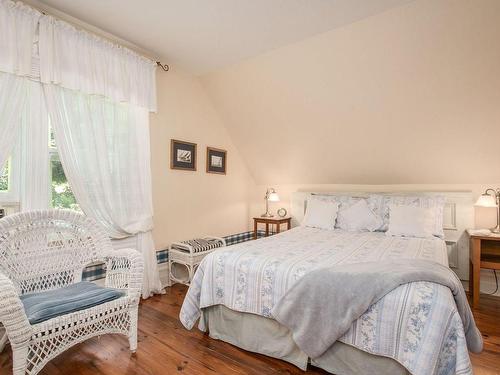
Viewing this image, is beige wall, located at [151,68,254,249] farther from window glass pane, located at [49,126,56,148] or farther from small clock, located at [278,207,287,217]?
window glass pane, located at [49,126,56,148]

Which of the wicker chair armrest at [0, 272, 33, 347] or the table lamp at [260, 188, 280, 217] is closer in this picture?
the wicker chair armrest at [0, 272, 33, 347]

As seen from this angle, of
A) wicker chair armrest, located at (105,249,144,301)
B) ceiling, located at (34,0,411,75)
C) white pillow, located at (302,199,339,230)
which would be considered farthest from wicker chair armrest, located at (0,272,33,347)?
white pillow, located at (302,199,339,230)

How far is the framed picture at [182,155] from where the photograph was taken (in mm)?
3363

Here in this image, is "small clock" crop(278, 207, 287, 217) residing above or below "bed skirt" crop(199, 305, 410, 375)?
above

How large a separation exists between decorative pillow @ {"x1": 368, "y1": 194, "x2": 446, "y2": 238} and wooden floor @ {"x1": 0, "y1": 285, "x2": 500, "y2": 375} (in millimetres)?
1071

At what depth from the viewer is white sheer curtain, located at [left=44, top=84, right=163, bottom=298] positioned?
2377 mm

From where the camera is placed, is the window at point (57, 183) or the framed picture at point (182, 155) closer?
the window at point (57, 183)

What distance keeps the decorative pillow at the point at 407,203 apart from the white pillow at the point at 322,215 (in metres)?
0.43

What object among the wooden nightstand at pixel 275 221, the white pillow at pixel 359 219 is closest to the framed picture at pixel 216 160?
the wooden nightstand at pixel 275 221

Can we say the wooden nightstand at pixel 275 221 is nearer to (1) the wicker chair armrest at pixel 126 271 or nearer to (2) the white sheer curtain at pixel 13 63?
(1) the wicker chair armrest at pixel 126 271

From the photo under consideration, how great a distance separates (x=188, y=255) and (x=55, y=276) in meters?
1.20

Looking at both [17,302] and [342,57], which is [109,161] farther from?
[342,57]

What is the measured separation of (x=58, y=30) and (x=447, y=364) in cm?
327

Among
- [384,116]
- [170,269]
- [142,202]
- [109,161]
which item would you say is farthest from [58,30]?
[384,116]
